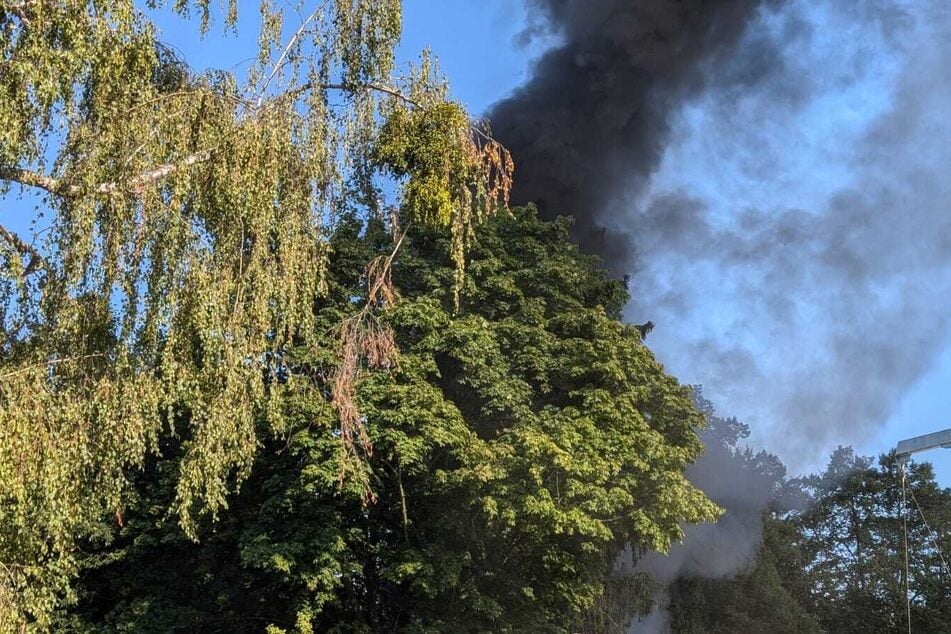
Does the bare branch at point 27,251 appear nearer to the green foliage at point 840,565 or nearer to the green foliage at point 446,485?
the green foliage at point 446,485

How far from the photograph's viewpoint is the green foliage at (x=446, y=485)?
16344 mm

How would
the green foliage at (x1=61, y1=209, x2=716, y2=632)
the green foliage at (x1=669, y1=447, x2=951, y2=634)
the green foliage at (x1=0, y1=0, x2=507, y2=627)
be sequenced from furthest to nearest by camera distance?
the green foliage at (x1=669, y1=447, x2=951, y2=634) → the green foliage at (x1=61, y1=209, x2=716, y2=632) → the green foliage at (x1=0, y1=0, x2=507, y2=627)

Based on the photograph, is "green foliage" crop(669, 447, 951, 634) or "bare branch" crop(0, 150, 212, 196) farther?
"green foliage" crop(669, 447, 951, 634)

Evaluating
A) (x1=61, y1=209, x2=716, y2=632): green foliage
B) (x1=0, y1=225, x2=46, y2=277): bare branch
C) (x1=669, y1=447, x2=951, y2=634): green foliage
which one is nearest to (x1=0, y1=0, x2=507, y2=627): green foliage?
(x1=0, y1=225, x2=46, y2=277): bare branch

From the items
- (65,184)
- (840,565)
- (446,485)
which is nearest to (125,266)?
(65,184)

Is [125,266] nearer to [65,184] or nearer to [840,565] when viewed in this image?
[65,184]

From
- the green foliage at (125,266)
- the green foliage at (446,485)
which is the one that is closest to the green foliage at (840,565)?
the green foliage at (446,485)

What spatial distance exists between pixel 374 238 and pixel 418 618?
25.5ft

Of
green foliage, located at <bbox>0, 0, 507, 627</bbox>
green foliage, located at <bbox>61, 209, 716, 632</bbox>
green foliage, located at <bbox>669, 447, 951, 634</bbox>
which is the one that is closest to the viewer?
green foliage, located at <bbox>0, 0, 507, 627</bbox>

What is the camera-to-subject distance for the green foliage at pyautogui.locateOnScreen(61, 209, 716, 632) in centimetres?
1634

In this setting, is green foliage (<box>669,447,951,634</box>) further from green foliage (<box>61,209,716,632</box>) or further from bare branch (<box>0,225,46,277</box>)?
bare branch (<box>0,225,46,277</box>)

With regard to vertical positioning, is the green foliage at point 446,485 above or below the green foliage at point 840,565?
below

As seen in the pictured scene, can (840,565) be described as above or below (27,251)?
above

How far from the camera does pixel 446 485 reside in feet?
54.9
